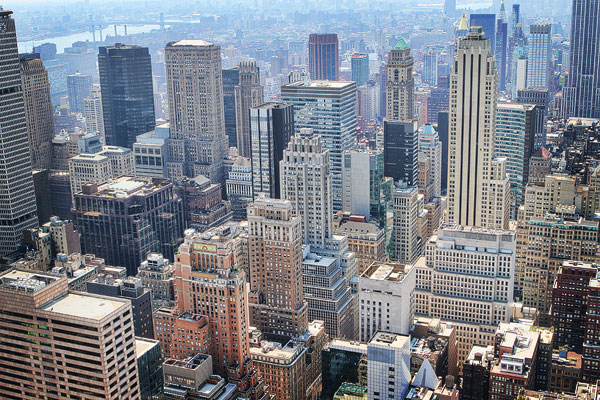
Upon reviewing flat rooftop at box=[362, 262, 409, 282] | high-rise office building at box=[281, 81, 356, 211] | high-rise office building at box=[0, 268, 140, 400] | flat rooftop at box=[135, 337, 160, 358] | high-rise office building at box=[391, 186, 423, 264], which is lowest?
high-rise office building at box=[391, 186, 423, 264]

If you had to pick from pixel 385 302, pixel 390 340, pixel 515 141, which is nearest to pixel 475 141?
pixel 515 141

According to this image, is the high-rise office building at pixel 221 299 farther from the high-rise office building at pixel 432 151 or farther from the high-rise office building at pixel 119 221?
the high-rise office building at pixel 432 151

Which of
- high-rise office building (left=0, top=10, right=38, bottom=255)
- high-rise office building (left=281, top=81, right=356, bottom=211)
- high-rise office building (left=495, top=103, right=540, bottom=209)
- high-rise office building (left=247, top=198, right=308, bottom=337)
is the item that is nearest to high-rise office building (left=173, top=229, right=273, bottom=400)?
high-rise office building (left=247, top=198, right=308, bottom=337)

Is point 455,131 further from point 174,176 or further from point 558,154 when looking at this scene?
point 174,176

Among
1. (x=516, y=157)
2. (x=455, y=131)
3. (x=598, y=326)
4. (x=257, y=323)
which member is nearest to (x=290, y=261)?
(x=257, y=323)

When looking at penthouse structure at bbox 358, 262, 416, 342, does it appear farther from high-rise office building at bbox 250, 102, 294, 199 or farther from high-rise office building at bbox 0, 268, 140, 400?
high-rise office building at bbox 250, 102, 294, 199

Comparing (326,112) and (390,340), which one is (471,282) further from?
(326,112)
